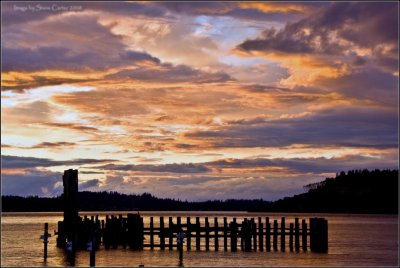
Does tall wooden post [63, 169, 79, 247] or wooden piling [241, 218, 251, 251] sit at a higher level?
tall wooden post [63, 169, 79, 247]

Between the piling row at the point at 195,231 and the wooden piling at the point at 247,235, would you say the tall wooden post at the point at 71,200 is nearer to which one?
the piling row at the point at 195,231

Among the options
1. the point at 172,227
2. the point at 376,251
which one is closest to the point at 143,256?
the point at 172,227

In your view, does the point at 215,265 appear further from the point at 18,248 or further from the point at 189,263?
the point at 18,248

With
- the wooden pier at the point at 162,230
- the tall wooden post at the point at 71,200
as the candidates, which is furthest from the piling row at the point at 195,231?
the tall wooden post at the point at 71,200

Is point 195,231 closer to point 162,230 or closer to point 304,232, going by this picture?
point 162,230

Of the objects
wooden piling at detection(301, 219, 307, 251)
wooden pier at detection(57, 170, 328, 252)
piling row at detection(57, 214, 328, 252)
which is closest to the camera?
wooden pier at detection(57, 170, 328, 252)

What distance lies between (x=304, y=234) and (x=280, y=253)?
2579 millimetres

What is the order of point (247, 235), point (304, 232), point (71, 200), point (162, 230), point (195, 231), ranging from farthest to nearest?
point (195, 231), point (304, 232), point (247, 235), point (162, 230), point (71, 200)

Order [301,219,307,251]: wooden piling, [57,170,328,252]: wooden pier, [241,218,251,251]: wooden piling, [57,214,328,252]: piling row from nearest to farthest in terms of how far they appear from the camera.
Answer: [57,170,328,252]: wooden pier < [57,214,328,252]: piling row < [241,218,251,251]: wooden piling < [301,219,307,251]: wooden piling

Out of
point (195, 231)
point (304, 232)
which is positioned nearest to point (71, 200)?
point (195, 231)

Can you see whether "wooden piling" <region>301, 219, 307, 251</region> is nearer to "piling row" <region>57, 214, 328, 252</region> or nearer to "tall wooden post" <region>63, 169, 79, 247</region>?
"piling row" <region>57, 214, 328, 252</region>

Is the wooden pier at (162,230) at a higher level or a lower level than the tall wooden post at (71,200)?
lower

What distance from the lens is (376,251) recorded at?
212ft

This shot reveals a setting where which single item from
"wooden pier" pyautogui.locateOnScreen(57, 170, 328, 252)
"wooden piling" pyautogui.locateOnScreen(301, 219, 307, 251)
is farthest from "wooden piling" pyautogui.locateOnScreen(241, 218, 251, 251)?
"wooden piling" pyautogui.locateOnScreen(301, 219, 307, 251)
